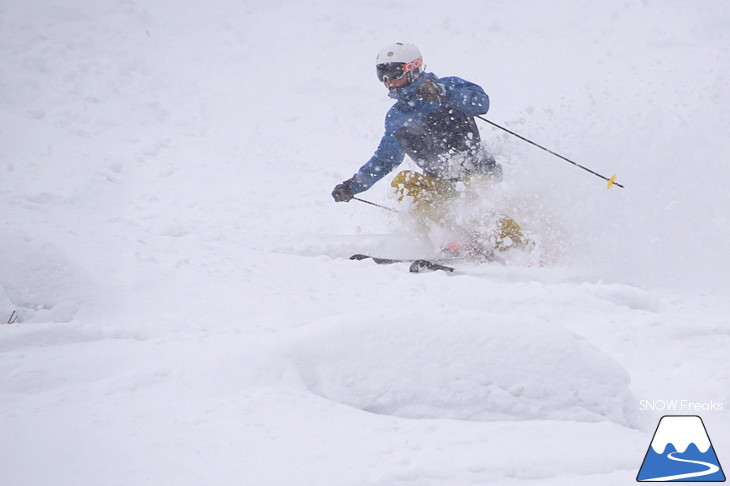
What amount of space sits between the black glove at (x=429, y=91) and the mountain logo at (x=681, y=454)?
142 inches

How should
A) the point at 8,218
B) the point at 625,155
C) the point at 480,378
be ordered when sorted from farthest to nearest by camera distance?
1. the point at 625,155
2. the point at 8,218
3. the point at 480,378

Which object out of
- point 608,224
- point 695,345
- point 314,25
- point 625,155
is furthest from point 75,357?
point 314,25

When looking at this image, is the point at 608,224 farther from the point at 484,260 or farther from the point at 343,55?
the point at 343,55

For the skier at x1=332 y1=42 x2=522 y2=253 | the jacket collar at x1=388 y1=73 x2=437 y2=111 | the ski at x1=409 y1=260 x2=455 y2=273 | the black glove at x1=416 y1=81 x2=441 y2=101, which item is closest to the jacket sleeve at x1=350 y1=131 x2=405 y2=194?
the skier at x1=332 y1=42 x2=522 y2=253

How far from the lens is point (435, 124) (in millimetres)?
5906

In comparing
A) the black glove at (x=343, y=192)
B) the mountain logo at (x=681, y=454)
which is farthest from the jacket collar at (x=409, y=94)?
the mountain logo at (x=681, y=454)

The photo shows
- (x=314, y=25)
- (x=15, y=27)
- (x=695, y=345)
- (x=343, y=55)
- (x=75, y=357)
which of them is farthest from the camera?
(x=314, y=25)

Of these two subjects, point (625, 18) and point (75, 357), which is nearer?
point (75, 357)

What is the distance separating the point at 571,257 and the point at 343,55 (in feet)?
28.5

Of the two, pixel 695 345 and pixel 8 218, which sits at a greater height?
pixel 8 218

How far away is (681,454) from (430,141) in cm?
400

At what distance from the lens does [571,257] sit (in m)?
5.38

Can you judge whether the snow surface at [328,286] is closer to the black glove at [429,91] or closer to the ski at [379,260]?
the ski at [379,260]

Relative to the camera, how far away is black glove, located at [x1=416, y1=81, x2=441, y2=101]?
5684 millimetres
